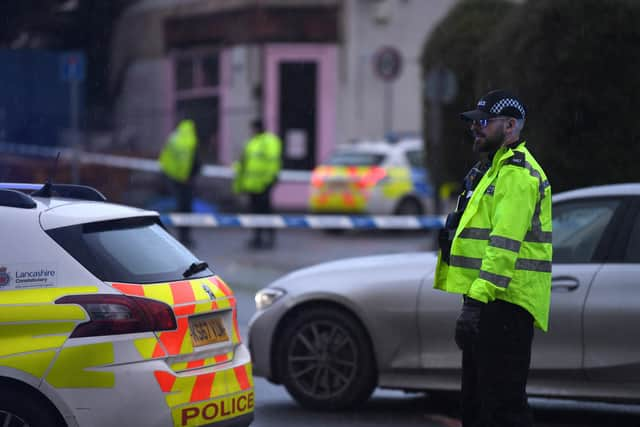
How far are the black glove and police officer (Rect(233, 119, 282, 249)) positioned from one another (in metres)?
14.2

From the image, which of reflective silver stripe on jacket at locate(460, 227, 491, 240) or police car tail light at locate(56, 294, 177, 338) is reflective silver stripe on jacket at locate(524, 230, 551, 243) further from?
police car tail light at locate(56, 294, 177, 338)

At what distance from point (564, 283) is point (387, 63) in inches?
670

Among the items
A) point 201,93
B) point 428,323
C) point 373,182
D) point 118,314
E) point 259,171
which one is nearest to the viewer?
point 118,314

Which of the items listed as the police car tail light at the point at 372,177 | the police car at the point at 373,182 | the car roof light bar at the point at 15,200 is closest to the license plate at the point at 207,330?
the car roof light bar at the point at 15,200

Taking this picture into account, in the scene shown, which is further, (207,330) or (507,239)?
(207,330)

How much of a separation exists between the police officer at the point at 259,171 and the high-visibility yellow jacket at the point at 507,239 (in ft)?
46.3

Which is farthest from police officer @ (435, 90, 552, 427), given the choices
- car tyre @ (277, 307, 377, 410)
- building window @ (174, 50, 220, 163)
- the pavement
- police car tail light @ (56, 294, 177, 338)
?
building window @ (174, 50, 220, 163)

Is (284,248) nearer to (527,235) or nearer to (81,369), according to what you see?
(527,235)

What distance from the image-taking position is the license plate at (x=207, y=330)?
624cm

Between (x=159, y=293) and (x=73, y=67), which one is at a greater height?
(x=73, y=67)

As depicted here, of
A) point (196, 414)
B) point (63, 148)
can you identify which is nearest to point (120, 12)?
point (63, 148)

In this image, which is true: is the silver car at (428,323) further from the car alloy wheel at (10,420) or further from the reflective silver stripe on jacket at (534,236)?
the car alloy wheel at (10,420)

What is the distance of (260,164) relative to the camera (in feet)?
67.1

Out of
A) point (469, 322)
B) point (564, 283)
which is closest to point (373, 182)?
point (564, 283)
